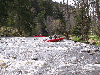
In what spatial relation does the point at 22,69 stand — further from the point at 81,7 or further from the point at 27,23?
the point at 27,23

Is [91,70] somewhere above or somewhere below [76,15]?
below

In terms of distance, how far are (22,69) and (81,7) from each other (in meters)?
11.1

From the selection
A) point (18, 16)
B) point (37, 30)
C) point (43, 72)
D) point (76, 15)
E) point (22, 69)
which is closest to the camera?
point (43, 72)

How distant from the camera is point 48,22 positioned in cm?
2938

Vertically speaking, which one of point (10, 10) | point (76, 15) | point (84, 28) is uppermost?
point (10, 10)

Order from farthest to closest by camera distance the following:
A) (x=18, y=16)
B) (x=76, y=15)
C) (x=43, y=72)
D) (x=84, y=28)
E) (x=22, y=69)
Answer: (x=18, y=16)
(x=76, y=15)
(x=84, y=28)
(x=22, y=69)
(x=43, y=72)

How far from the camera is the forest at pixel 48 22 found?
13.3 m

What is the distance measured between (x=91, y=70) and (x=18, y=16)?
21.7 meters

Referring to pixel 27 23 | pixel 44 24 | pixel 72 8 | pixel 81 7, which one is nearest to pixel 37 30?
pixel 44 24

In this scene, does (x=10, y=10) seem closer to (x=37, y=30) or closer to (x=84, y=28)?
(x=37, y=30)

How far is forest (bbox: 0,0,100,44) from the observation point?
43.6 ft

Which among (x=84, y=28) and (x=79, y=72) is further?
(x=84, y=28)

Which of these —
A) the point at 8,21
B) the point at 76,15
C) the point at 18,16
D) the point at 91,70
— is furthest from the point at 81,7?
the point at 8,21

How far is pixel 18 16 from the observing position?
2391 cm
